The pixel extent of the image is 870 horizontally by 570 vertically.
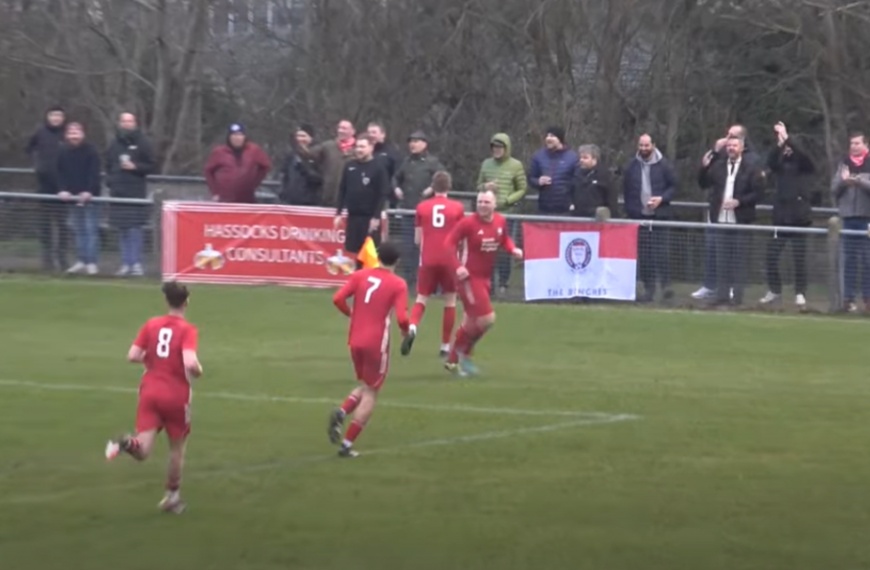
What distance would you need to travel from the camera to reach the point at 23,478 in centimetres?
1259

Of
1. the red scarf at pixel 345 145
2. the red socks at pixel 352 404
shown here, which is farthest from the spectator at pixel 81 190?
the red socks at pixel 352 404

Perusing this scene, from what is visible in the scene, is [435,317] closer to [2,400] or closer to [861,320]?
[861,320]

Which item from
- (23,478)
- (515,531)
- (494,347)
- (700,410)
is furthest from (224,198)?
(515,531)

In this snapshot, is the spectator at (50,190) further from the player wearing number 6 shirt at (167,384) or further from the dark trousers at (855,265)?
the player wearing number 6 shirt at (167,384)

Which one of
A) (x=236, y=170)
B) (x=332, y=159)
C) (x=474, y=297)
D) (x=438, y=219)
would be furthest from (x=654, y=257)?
(x=474, y=297)

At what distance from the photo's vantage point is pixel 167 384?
11.2 meters

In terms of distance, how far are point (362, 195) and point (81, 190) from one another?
4.66 m

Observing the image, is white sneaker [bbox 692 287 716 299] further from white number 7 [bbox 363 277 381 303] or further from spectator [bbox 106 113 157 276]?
white number 7 [bbox 363 277 381 303]

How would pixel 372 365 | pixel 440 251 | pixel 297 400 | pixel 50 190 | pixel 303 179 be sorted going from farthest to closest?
pixel 50 190 → pixel 303 179 → pixel 440 251 → pixel 297 400 → pixel 372 365

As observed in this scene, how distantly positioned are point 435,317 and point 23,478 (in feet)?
34.9

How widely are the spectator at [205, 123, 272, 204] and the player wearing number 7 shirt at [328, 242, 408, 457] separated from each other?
39.6 feet

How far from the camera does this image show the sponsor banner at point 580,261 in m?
23.7

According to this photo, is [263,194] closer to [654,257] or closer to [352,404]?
[654,257]

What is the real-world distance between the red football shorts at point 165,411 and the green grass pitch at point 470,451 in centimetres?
54
